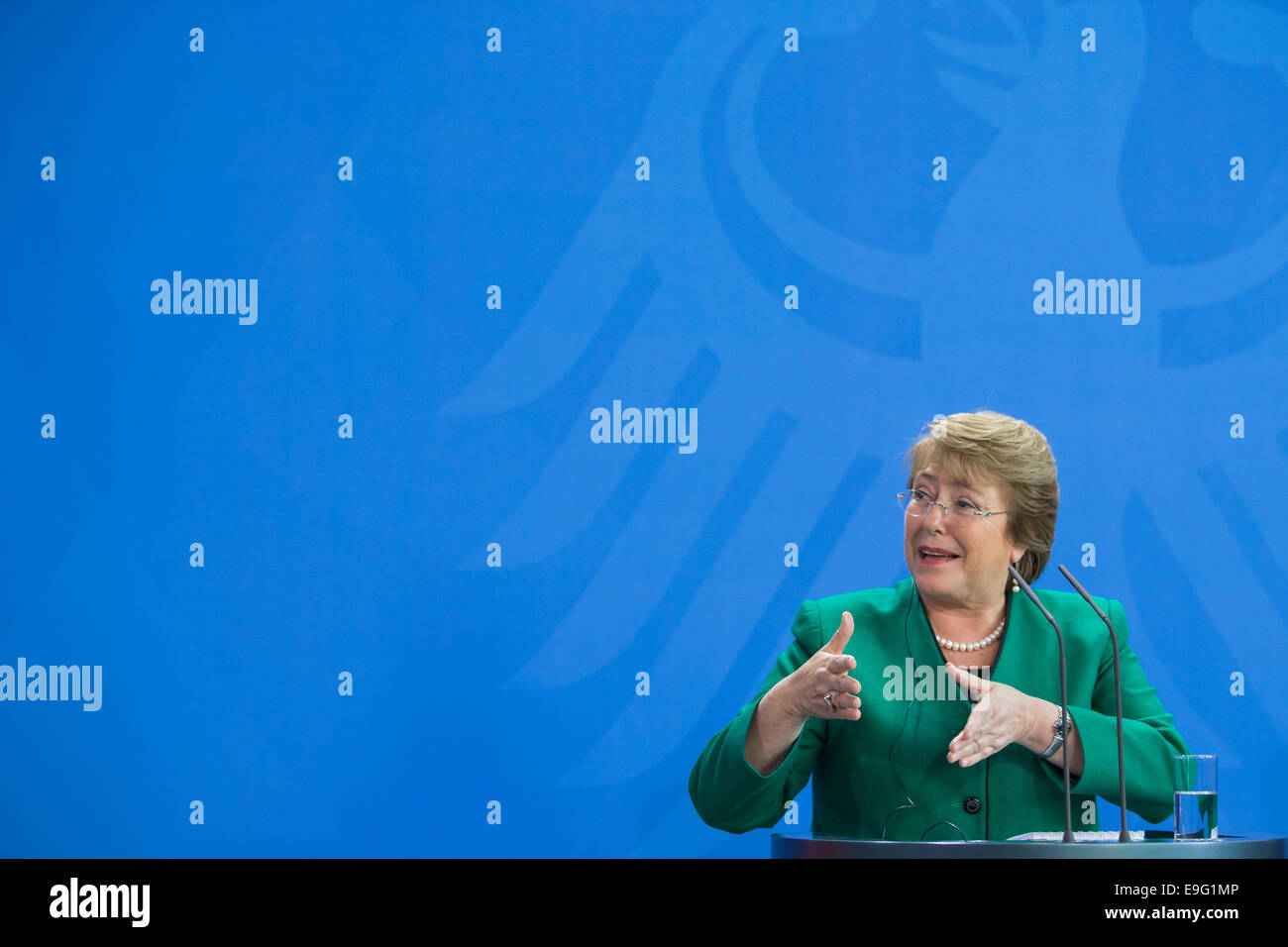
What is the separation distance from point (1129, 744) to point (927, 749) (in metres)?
0.32

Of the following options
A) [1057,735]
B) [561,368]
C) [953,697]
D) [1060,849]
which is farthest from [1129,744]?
[561,368]

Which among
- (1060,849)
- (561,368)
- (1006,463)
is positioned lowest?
(1060,849)

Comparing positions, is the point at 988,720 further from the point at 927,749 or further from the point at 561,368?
the point at 561,368

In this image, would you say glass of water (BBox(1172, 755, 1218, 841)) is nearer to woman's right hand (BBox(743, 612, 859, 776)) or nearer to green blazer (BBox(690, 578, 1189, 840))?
green blazer (BBox(690, 578, 1189, 840))

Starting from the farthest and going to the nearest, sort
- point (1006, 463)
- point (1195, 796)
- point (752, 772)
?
point (1006, 463) < point (752, 772) < point (1195, 796)

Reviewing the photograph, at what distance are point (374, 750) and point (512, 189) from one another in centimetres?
144

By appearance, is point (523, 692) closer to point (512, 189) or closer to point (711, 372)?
point (711, 372)

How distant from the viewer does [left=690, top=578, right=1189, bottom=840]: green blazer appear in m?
2.14

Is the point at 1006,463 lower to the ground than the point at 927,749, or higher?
higher

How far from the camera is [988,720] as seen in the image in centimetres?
196

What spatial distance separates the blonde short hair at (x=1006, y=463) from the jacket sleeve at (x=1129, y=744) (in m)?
0.21

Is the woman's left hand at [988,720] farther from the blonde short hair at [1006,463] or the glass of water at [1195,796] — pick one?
the blonde short hair at [1006,463]

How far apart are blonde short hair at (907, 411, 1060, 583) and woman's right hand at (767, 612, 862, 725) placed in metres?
0.41

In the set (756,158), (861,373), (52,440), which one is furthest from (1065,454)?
(52,440)
